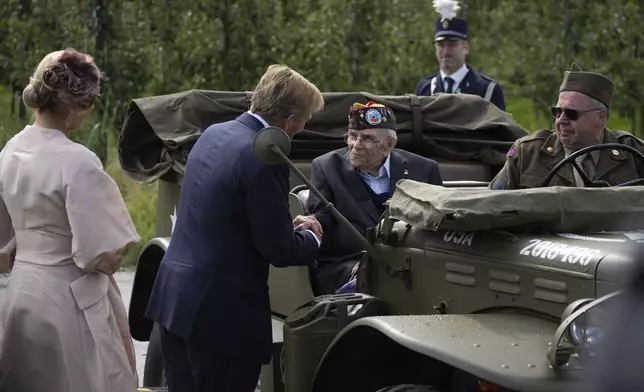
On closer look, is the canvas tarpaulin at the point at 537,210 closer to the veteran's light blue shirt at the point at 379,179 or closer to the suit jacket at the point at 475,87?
the veteran's light blue shirt at the point at 379,179

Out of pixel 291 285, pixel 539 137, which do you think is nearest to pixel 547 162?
pixel 539 137

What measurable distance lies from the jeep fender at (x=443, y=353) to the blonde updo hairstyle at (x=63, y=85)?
4.04 ft

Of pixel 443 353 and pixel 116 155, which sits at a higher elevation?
pixel 443 353

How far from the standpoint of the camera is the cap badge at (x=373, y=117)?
5918mm

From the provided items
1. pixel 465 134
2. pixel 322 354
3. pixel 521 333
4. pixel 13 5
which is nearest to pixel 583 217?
pixel 521 333

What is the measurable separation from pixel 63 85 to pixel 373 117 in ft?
6.60

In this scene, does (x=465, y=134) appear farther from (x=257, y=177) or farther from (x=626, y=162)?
(x=257, y=177)

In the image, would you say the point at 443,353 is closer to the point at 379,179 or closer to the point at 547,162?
the point at 547,162

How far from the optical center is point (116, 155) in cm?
1413

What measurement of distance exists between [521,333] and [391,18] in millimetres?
13021

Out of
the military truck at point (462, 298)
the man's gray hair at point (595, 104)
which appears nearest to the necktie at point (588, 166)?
the man's gray hair at point (595, 104)

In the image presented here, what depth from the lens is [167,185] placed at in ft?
22.4

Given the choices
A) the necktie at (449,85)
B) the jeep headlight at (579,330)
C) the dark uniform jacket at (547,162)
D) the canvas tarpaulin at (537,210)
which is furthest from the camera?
the necktie at (449,85)

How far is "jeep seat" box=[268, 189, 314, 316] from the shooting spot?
550 centimetres
